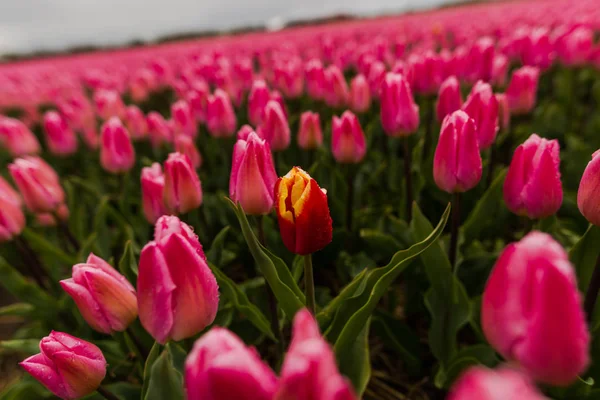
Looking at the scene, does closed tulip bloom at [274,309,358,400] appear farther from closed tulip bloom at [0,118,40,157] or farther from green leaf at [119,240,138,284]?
closed tulip bloom at [0,118,40,157]

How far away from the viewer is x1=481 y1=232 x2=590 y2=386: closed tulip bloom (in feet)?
1.59

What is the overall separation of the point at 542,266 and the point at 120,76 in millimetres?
5608

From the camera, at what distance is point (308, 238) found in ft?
2.87

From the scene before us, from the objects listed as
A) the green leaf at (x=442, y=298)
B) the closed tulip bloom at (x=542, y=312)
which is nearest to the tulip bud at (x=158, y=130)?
the green leaf at (x=442, y=298)

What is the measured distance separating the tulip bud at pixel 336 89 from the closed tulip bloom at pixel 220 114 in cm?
62

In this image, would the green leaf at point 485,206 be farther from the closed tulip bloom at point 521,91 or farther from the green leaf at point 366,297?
the closed tulip bloom at point 521,91

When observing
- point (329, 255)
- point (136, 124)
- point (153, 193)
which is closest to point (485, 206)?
point (329, 255)

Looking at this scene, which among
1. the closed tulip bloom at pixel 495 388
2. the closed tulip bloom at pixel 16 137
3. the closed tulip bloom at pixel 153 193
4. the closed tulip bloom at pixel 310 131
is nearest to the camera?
the closed tulip bloom at pixel 495 388

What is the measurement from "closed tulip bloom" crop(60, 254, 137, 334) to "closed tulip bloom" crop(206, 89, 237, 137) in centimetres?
118

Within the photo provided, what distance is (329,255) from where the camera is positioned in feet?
6.42

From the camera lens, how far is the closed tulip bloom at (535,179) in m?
1.02

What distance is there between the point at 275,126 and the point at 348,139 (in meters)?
0.28

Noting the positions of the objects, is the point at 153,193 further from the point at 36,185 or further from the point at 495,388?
the point at 495,388

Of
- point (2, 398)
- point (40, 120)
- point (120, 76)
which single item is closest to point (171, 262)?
point (2, 398)
